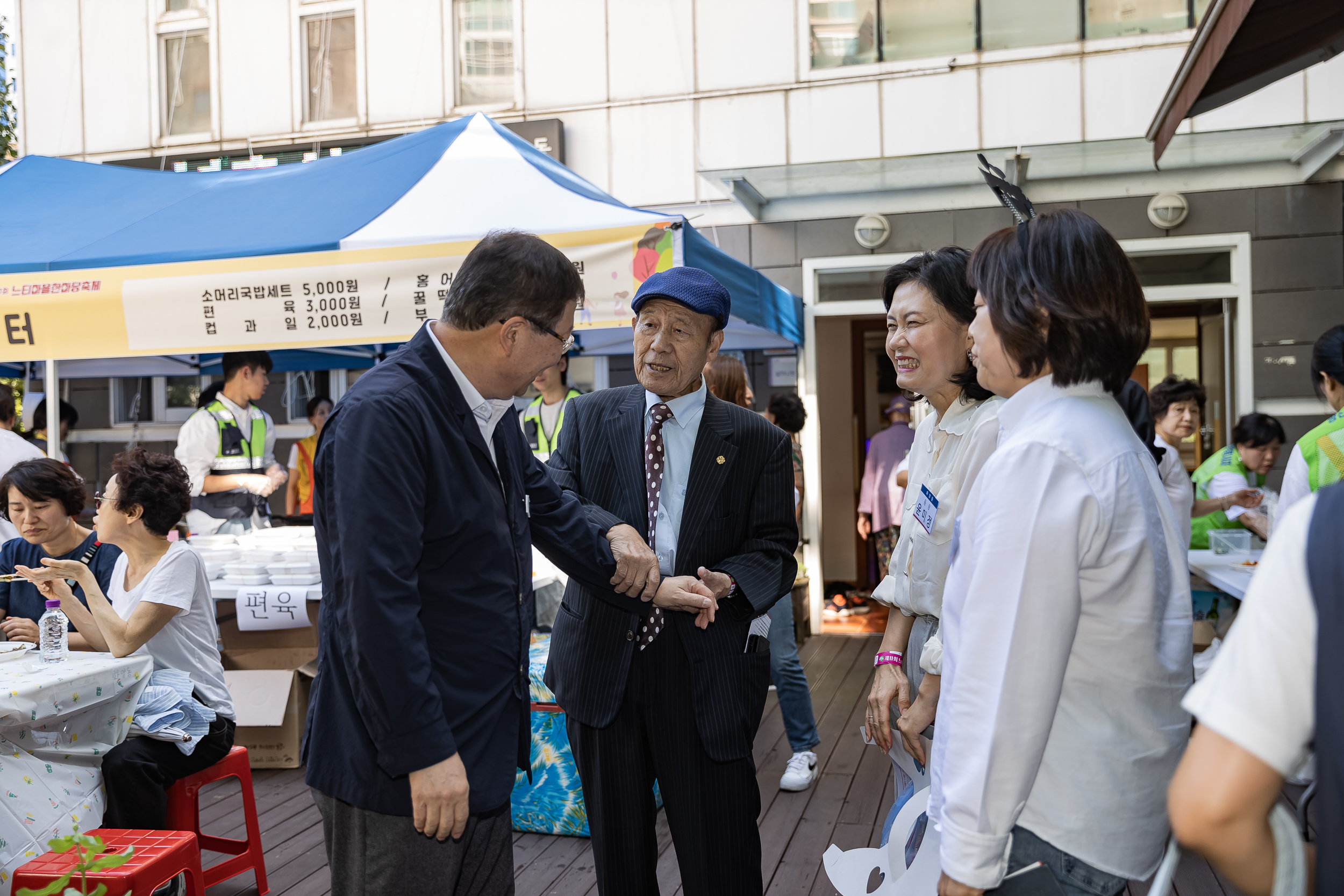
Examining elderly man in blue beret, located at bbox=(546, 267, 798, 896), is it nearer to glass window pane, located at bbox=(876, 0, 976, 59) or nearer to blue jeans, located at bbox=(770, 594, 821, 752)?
blue jeans, located at bbox=(770, 594, 821, 752)

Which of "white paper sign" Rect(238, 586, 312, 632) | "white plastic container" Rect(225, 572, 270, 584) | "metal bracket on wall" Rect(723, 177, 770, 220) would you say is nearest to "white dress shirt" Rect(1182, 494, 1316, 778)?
"white paper sign" Rect(238, 586, 312, 632)

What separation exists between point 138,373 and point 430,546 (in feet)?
24.0

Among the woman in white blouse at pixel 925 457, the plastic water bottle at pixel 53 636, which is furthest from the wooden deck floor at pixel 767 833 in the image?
the woman in white blouse at pixel 925 457

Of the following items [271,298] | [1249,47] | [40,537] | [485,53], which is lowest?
[40,537]

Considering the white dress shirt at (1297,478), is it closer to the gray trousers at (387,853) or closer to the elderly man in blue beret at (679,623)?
the elderly man in blue beret at (679,623)

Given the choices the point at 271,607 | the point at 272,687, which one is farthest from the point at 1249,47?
the point at 272,687

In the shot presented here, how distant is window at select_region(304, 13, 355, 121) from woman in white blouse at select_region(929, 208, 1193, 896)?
8375mm

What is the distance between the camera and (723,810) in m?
2.15

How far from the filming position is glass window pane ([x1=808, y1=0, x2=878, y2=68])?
7.29 meters

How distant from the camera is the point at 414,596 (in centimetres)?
149

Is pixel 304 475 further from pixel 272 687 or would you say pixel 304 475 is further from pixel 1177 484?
pixel 1177 484

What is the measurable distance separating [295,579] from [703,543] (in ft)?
8.79

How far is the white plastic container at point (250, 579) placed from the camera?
4273 mm

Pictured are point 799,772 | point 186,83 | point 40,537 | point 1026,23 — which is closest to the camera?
point 40,537
